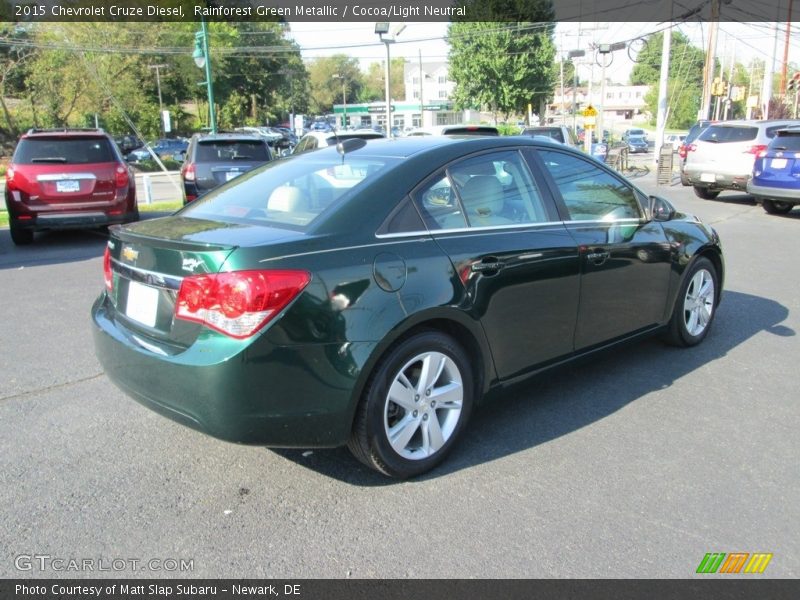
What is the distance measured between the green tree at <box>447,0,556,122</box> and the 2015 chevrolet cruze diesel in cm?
4929

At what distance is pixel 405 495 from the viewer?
3.17 meters

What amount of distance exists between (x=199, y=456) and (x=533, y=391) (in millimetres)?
2110

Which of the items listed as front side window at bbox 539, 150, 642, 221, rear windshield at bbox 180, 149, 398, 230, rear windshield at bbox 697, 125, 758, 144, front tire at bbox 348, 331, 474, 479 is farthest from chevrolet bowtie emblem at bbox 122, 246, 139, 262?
rear windshield at bbox 697, 125, 758, 144

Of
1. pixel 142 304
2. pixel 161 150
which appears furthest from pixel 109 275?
pixel 161 150

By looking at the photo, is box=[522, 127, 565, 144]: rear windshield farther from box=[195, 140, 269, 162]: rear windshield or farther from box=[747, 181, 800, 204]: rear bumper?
box=[195, 140, 269, 162]: rear windshield

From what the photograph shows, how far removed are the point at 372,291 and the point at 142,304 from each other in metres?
1.09

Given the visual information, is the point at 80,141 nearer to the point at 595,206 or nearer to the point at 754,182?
the point at 595,206

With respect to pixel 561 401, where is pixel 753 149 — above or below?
→ above

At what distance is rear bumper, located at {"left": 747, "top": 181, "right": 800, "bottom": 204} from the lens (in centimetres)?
1233

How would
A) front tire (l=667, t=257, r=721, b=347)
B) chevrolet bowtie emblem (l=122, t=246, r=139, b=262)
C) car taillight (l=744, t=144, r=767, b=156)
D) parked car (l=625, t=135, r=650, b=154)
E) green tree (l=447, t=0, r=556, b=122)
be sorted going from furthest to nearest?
Answer: green tree (l=447, t=0, r=556, b=122)
parked car (l=625, t=135, r=650, b=154)
car taillight (l=744, t=144, r=767, b=156)
front tire (l=667, t=257, r=721, b=347)
chevrolet bowtie emblem (l=122, t=246, r=139, b=262)

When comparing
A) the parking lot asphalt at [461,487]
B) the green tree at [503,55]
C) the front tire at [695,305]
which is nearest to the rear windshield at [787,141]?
the front tire at [695,305]

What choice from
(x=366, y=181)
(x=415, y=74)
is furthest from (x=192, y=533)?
(x=415, y=74)

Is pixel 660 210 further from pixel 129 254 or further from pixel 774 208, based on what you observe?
pixel 774 208

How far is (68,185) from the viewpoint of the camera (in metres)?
9.62
